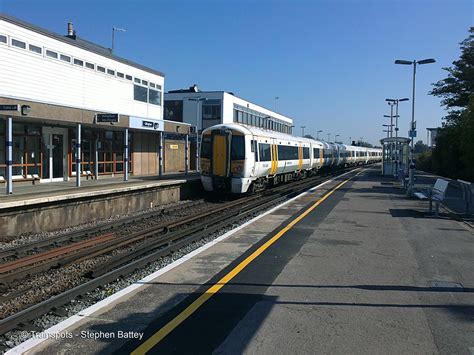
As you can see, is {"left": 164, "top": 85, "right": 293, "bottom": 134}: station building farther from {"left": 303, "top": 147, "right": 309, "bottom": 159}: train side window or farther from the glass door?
the glass door

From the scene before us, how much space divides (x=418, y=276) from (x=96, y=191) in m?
10.7

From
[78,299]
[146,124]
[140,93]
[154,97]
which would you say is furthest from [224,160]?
[78,299]

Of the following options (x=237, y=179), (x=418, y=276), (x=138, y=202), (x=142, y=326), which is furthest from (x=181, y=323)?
(x=237, y=179)

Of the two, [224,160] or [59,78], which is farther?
[59,78]

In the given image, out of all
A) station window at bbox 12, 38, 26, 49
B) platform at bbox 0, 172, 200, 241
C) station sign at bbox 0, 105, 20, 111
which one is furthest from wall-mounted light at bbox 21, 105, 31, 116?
station window at bbox 12, 38, 26, 49

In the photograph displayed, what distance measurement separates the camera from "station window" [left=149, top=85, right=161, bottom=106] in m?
28.4

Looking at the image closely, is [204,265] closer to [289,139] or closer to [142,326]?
[142,326]

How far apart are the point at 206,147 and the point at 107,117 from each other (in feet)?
14.3

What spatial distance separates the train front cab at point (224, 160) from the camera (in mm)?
19281

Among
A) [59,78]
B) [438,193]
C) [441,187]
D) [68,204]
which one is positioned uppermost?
[59,78]

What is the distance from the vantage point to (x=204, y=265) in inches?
303

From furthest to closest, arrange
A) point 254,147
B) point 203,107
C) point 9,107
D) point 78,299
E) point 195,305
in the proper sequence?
point 203,107 < point 254,147 < point 9,107 < point 78,299 < point 195,305

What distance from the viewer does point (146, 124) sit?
73.4ft

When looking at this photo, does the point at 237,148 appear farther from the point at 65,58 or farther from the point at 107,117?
the point at 65,58
